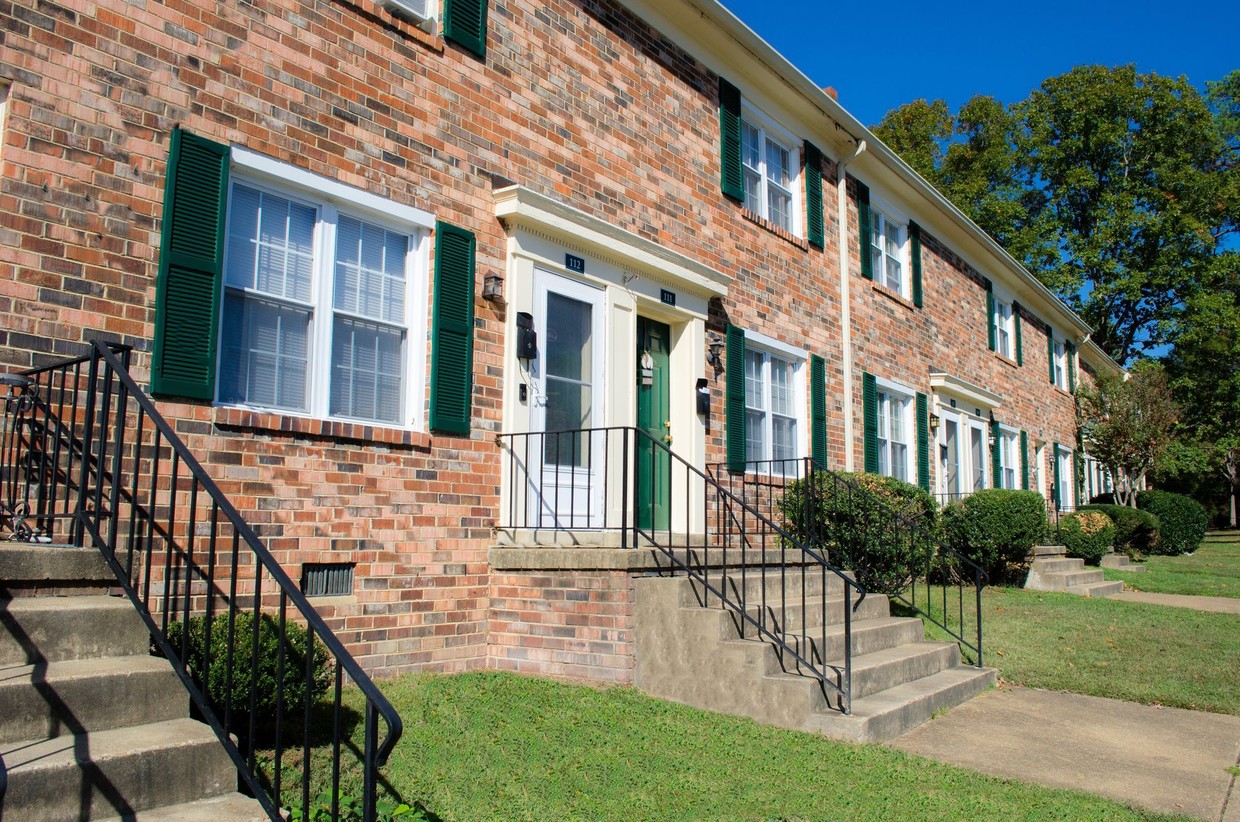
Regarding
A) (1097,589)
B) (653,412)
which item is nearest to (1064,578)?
(1097,589)

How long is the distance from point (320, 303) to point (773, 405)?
579 centimetres

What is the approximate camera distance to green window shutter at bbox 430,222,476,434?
6.38 metres

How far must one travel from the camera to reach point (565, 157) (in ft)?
25.4

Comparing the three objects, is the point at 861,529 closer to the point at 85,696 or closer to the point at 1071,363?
the point at 85,696

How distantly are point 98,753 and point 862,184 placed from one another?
38.7 ft

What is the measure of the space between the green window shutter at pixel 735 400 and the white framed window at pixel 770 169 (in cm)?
182

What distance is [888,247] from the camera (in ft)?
45.6

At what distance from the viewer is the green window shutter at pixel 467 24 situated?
682 cm

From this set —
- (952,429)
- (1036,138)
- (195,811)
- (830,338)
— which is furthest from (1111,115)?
(195,811)

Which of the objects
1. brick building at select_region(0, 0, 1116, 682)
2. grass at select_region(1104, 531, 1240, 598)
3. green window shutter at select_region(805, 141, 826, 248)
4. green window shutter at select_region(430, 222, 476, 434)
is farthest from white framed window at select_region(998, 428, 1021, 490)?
green window shutter at select_region(430, 222, 476, 434)

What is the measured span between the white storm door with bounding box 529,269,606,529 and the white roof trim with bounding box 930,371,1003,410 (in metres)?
8.28

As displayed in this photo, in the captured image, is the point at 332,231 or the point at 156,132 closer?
the point at 156,132

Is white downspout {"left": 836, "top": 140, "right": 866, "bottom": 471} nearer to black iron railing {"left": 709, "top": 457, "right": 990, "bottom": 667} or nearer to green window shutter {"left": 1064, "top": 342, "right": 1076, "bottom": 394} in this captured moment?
black iron railing {"left": 709, "top": 457, "right": 990, "bottom": 667}

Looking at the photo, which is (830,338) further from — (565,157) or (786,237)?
(565,157)
